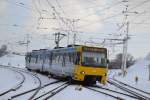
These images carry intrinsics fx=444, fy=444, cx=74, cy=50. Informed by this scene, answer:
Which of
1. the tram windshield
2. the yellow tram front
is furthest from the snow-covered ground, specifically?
the tram windshield

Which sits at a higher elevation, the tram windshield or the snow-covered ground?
the tram windshield

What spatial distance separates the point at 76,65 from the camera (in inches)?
1195

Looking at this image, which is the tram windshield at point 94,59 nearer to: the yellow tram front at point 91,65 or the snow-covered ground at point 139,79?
the yellow tram front at point 91,65

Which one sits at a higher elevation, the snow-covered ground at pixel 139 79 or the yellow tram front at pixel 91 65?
the yellow tram front at pixel 91 65

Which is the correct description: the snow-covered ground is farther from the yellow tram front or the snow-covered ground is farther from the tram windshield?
the tram windshield

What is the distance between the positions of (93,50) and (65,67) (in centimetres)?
384

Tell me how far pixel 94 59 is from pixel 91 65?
0.54 meters

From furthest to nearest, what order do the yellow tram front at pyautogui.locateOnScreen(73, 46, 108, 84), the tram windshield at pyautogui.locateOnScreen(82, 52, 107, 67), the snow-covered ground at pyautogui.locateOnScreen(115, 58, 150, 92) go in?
the snow-covered ground at pyautogui.locateOnScreen(115, 58, 150, 92) < the tram windshield at pyautogui.locateOnScreen(82, 52, 107, 67) < the yellow tram front at pyautogui.locateOnScreen(73, 46, 108, 84)

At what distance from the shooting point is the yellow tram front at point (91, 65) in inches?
1181

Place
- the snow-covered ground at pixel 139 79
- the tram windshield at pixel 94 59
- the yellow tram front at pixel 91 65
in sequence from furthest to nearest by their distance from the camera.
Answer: the snow-covered ground at pixel 139 79
the tram windshield at pixel 94 59
the yellow tram front at pixel 91 65

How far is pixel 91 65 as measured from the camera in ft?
98.9

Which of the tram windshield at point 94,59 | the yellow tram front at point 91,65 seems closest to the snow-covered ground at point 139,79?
the yellow tram front at point 91,65

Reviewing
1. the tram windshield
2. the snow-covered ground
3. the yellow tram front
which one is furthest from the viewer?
the snow-covered ground

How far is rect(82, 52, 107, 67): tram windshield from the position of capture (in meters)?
30.2
